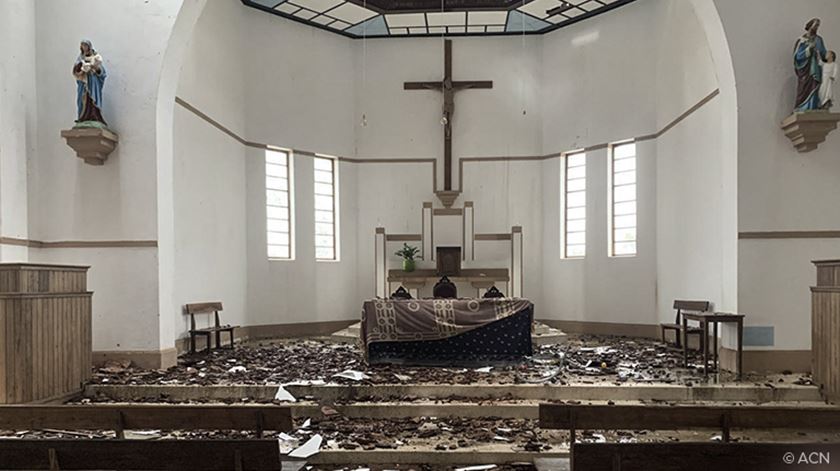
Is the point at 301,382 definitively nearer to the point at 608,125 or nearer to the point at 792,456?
the point at 792,456

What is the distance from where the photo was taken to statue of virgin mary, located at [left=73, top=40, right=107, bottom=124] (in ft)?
21.7

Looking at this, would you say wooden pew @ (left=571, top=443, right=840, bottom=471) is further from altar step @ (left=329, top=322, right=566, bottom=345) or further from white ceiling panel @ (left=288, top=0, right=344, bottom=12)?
white ceiling panel @ (left=288, top=0, right=344, bottom=12)

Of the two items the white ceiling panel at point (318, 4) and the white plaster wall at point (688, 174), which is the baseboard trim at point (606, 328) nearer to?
the white plaster wall at point (688, 174)

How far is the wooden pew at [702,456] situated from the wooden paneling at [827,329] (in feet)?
11.7

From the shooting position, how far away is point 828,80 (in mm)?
6281

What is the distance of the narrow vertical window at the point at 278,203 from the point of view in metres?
11.1

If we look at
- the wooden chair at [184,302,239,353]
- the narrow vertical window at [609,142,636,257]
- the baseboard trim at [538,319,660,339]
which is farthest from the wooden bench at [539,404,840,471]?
the narrow vertical window at [609,142,636,257]

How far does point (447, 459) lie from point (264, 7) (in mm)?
9283

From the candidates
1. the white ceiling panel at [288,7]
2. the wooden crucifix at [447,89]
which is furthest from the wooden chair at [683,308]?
the white ceiling panel at [288,7]

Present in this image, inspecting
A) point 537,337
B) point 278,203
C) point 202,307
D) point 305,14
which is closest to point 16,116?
point 202,307

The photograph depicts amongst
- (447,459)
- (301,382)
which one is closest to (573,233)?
(301,382)

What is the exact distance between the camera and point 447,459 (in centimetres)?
444

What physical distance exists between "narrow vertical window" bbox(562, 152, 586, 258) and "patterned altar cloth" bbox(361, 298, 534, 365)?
458 centimetres

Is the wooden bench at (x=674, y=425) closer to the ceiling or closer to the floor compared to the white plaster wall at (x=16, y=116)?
closer to the floor
